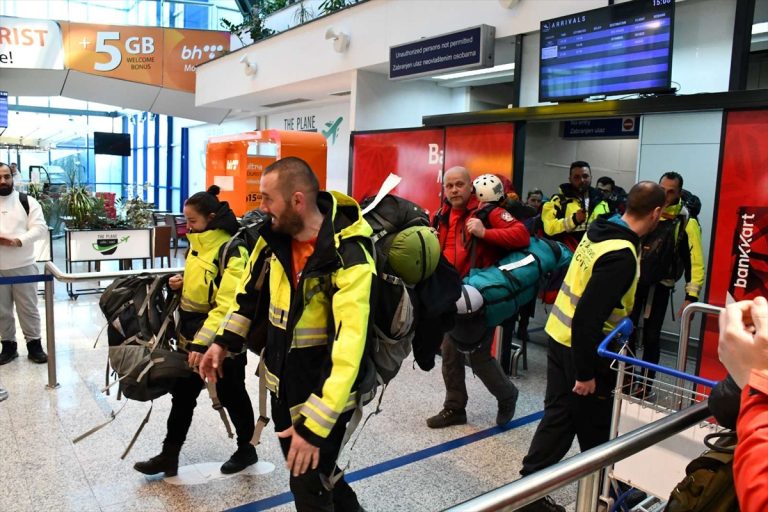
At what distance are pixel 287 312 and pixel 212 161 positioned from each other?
28.1 feet

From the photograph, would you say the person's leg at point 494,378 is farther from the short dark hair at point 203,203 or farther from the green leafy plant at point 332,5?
the green leafy plant at point 332,5

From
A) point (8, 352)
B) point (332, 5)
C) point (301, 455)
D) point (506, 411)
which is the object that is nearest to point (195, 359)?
point (301, 455)

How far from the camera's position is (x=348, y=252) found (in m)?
2.06

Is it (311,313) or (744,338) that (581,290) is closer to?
(311,313)

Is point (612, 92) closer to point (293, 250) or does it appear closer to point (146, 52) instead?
point (293, 250)

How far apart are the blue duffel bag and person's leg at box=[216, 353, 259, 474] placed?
4.39ft

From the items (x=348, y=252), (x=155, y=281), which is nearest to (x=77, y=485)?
(x=155, y=281)

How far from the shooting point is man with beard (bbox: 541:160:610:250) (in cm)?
555

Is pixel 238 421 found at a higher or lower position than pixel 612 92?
lower

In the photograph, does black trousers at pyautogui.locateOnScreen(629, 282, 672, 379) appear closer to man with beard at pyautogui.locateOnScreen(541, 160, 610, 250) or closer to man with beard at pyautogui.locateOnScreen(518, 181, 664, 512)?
man with beard at pyautogui.locateOnScreen(541, 160, 610, 250)

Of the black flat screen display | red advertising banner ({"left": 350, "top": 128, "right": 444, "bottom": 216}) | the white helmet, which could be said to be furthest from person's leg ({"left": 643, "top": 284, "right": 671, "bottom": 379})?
the black flat screen display

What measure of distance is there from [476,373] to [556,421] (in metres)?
1.12

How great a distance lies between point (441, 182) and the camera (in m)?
6.32

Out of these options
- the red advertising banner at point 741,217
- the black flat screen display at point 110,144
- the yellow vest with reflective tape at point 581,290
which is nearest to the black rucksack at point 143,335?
the yellow vest with reflective tape at point 581,290
